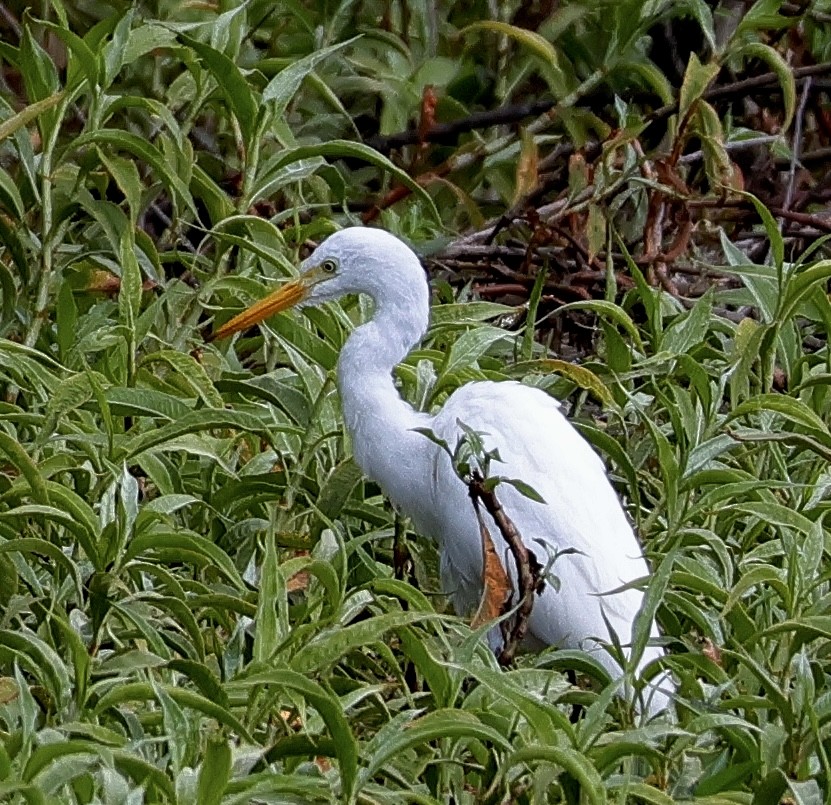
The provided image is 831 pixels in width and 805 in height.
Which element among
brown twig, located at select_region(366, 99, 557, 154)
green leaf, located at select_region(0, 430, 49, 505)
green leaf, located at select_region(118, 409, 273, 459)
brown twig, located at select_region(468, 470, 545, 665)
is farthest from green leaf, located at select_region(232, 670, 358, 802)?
brown twig, located at select_region(366, 99, 557, 154)

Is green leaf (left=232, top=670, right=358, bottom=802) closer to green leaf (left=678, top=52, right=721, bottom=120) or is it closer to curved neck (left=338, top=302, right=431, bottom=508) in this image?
curved neck (left=338, top=302, right=431, bottom=508)

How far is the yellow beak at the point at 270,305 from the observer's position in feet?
8.89

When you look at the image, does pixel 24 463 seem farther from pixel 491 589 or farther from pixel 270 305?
pixel 270 305

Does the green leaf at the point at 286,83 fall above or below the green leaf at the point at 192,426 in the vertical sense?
above

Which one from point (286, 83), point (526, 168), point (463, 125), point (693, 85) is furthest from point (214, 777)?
point (463, 125)

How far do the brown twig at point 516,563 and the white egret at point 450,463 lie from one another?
1.81 feet

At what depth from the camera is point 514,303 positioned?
342 cm

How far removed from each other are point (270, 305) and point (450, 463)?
0.35 metres

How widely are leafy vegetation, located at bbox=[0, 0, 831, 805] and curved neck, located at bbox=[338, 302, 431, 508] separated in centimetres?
5

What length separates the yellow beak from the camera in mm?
2709

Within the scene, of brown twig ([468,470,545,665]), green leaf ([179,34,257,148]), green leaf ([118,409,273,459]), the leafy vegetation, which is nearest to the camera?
the leafy vegetation

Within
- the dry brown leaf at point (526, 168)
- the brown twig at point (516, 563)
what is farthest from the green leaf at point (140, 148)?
the dry brown leaf at point (526, 168)

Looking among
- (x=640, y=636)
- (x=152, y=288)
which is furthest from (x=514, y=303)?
(x=640, y=636)

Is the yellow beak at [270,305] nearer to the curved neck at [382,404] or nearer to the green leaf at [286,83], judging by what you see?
the curved neck at [382,404]
